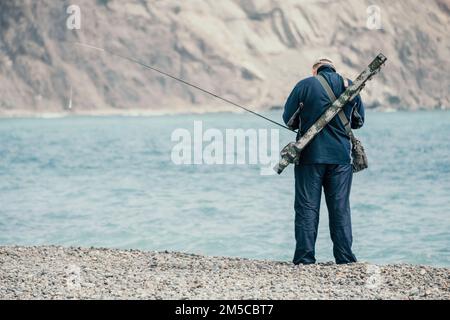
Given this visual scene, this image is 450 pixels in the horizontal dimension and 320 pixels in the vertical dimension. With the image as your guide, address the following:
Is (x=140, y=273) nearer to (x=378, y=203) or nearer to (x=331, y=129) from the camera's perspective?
(x=331, y=129)

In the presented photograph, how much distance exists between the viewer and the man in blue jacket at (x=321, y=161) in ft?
Answer: 26.5

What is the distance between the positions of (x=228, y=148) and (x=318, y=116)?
53.6 m

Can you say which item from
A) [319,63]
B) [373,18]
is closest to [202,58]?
[373,18]

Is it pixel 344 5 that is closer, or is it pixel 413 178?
pixel 413 178

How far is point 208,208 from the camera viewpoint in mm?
21281

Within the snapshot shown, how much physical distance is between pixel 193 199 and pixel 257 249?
10.3 metres

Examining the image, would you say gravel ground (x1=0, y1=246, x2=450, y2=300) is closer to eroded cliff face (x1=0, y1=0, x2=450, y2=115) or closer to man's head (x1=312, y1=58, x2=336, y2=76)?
man's head (x1=312, y1=58, x2=336, y2=76)

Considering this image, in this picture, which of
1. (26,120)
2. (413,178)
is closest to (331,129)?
(413,178)

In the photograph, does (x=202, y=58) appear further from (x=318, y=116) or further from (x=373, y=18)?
(x=318, y=116)

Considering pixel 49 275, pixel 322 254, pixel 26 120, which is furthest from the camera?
pixel 26 120

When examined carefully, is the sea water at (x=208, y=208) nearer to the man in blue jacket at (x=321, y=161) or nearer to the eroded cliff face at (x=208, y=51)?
the man in blue jacket at (x=321, y=161)

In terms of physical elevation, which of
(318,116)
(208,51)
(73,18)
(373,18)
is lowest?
(318,116)

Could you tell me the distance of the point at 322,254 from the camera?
1332 centimetres

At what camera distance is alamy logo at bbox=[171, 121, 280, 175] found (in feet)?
162
